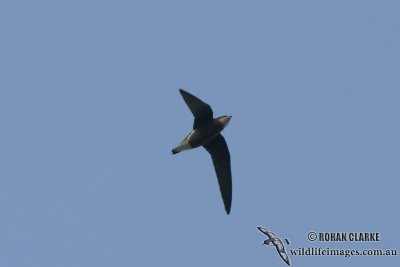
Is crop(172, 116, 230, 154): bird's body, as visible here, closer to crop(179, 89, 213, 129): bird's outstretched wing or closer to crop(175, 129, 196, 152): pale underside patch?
crop(175, 129, 196, 152): pale underside patch

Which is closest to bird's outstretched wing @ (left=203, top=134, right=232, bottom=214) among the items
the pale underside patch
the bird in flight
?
the bird in flight

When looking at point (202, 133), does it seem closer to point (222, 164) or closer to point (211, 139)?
point (211, 139)

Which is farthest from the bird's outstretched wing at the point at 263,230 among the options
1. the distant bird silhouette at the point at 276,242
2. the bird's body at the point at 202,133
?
the bird's body at the point at 202,133

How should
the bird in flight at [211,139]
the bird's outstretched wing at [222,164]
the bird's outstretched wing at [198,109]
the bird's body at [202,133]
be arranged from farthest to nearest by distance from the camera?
1. the bird's outstretched wing at [222,164]
2. the bird's body at [202,133]
3. the bird in flight at [211,139]
4. the bird's outstretched wing at [198,109]

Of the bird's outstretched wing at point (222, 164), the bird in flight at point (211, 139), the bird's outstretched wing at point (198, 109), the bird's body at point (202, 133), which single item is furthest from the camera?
the bird's outstretched wing at point (222, 164)

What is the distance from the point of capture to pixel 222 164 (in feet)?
58.7

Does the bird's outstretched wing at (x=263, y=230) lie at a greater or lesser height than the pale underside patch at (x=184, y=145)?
lesser

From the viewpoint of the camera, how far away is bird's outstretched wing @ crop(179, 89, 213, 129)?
1599 cm

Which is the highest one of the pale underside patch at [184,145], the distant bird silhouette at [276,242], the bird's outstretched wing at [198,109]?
the bird's outstretched wing at [198,109]

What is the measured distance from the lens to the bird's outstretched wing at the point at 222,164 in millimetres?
17750

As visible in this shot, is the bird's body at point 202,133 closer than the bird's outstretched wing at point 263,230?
Yes

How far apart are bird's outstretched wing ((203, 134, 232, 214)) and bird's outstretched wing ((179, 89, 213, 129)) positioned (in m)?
1.26

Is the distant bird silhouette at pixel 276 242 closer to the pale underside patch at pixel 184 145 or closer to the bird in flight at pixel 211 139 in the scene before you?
the bird in flight at pixel 211 139

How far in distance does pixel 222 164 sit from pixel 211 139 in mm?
938
